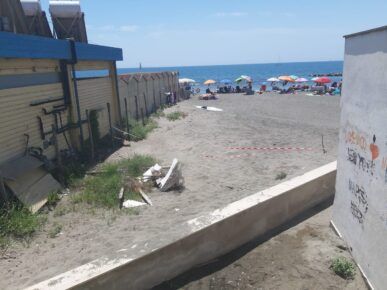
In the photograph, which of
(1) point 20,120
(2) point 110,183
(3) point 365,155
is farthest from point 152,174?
(3) point 365,155

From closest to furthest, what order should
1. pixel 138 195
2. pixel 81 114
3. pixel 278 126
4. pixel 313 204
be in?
pixel 313 204 < pixel 138 195 < pixel 81 114 < pixel 278 126

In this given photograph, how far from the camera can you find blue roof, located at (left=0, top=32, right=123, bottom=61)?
8.02 metres

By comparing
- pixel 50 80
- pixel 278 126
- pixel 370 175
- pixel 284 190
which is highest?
pixel 50 80

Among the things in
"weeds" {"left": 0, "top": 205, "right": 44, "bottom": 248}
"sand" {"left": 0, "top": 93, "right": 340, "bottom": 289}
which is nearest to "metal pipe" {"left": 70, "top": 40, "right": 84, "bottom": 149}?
"sand" {"left": 0, "top": 93, "right": 340, "bottom": 289}

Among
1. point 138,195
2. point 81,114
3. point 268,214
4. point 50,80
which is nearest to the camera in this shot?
Result: point 268,214

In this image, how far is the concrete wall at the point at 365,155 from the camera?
4.11 m

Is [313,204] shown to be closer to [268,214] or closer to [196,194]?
[268,214]

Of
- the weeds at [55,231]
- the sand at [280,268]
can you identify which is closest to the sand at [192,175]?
the weeds at [55,231]

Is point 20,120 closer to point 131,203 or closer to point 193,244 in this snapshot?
point 131,203

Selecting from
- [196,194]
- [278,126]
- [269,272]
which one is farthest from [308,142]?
[269,272]

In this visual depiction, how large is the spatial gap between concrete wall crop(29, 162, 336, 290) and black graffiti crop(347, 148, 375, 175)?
1156 millimetres

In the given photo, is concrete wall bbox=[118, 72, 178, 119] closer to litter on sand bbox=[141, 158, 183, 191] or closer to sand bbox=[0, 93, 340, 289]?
sand bbox=[0, 93, 340, 289]

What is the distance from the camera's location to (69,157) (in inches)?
422

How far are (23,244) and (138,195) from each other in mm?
2678
